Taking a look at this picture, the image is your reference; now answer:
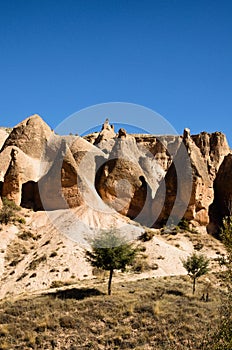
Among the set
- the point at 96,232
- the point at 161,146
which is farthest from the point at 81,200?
the point at 161,146

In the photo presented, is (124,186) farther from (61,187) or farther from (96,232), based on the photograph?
(96,232)

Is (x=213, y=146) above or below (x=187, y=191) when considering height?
above

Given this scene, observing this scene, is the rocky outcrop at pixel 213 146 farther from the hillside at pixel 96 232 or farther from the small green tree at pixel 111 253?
the small green tree at pixel 111 253

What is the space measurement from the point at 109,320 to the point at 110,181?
76.0 ft

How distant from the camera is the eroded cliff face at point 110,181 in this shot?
37.8 metres

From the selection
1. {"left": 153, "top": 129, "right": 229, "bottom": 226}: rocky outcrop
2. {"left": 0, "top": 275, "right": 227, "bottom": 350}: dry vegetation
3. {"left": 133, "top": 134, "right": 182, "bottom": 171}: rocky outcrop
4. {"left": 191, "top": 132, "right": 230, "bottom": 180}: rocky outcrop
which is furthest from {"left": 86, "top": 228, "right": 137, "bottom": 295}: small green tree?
{"left": 133, "top": 134, "right": 182, "bottom": 171}: rocky outcrop

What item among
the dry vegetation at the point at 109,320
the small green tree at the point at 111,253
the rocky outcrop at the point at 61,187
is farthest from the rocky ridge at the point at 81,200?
the dry vegetation at the point at 109,320

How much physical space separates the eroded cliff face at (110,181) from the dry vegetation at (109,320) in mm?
15827

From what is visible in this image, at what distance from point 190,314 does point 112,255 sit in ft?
22.4

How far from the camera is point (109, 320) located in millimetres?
18531

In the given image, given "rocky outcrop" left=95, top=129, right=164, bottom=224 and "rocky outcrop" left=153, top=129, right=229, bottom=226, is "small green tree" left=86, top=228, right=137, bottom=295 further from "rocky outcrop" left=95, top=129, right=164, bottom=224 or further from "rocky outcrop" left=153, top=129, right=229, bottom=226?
"rocky outcrop" left=153, top=129, right=229, bottom=226

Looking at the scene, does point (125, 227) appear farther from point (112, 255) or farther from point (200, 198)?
point (112, 255)

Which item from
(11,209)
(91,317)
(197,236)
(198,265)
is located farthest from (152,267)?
(11,209)

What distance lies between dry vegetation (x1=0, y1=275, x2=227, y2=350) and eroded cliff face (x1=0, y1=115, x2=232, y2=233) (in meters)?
15.8
